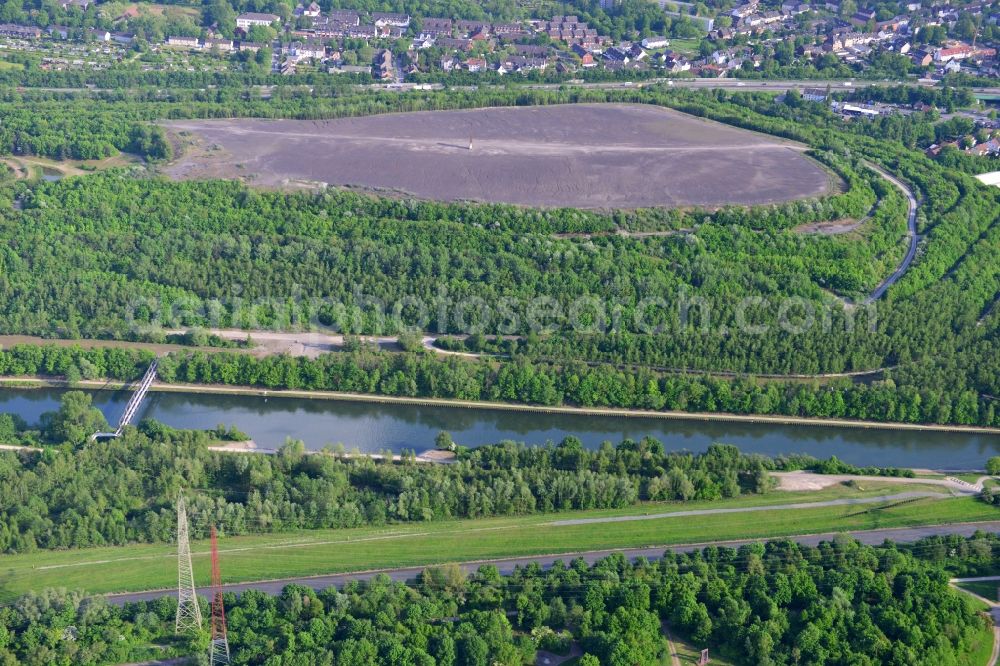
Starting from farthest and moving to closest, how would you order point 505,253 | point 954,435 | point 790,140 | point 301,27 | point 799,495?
point 301,27, point 790,140, point 505,253, point 954,435, point 799,495

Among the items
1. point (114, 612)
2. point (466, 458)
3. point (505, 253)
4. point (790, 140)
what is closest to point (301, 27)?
point (790, 140)

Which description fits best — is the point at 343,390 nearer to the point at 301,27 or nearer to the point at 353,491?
the point at 353,491

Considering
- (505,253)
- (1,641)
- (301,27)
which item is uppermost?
(301,27)

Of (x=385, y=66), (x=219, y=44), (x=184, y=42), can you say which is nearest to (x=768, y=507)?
(x=385, y=66)

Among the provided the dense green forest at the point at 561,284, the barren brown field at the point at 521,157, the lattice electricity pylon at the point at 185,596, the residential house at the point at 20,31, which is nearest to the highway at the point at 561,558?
the lattice electricity pylon at the point at 185,596

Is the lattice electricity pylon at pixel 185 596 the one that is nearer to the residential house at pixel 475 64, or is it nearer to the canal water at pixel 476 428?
the canal water at pixel 476 428

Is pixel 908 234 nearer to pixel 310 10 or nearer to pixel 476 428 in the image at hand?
pixel 476 428
